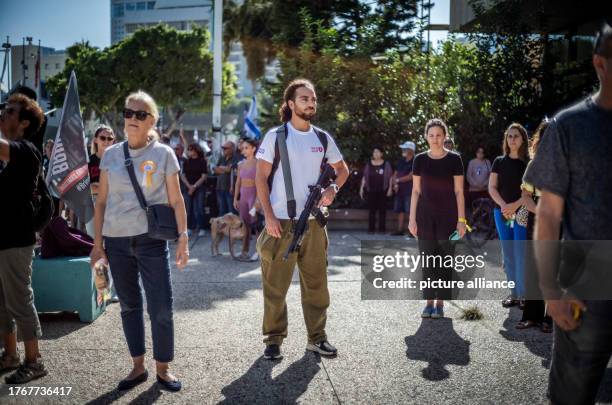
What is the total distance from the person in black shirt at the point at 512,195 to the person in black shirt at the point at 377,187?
7300 mm

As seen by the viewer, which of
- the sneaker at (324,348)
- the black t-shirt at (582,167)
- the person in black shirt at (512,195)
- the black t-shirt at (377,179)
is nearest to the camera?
the black t-shirt at (582,167)

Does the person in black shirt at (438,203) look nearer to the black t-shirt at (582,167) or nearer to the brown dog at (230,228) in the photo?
the black t-shirt at (582,167)

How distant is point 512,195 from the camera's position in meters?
6.41

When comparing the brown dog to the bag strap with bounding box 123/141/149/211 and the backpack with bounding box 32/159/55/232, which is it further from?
the bag strap with bounding box 123/141/149/211

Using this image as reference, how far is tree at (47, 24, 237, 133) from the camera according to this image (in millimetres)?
38031

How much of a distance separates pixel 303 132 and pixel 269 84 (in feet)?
41.8

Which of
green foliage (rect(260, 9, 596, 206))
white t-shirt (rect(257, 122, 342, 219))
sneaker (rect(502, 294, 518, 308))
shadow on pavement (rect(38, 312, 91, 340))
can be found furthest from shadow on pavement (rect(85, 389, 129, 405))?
green foliage (rect(260, 9, 596, 206))

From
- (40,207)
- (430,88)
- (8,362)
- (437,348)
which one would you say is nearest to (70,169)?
(40,207)

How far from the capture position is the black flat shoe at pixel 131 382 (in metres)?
4.08

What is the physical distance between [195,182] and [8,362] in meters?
9.32

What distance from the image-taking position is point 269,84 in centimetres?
1725

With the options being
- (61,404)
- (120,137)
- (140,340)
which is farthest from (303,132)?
(120,137)

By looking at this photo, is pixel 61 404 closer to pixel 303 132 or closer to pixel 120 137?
Result: pixel 303 132

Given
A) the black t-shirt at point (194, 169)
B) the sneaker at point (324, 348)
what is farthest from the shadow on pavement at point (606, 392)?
the black t-shirt at point (194, 169)
